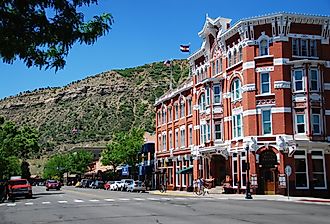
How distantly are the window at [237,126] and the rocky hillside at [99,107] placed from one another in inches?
3001

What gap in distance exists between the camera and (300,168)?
42625 millimetres

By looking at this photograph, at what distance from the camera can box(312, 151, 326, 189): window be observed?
42.7m

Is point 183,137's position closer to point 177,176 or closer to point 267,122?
point 177,176

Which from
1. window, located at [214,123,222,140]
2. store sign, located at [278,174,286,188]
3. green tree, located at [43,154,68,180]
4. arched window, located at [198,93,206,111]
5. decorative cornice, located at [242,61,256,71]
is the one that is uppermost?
decorative cornice, located at [242,61,256,71]

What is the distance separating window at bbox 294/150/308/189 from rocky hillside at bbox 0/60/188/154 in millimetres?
80903

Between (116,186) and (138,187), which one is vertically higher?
(138,187)

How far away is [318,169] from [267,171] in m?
4.51

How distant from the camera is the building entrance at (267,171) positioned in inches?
1668

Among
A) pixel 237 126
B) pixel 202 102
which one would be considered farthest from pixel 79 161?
pixel 237 126

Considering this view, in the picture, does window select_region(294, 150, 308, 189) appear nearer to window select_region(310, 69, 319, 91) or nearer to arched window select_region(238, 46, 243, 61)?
window select_region(310, 69, 319, 91)

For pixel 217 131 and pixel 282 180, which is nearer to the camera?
pixel 282 180

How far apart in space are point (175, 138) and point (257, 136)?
2077 cm

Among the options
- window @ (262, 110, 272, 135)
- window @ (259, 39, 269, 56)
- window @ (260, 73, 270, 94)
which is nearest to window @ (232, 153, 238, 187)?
window @ (262, 110, 272, 135)

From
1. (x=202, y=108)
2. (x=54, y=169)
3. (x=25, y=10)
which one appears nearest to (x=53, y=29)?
(x=25, y=10)
